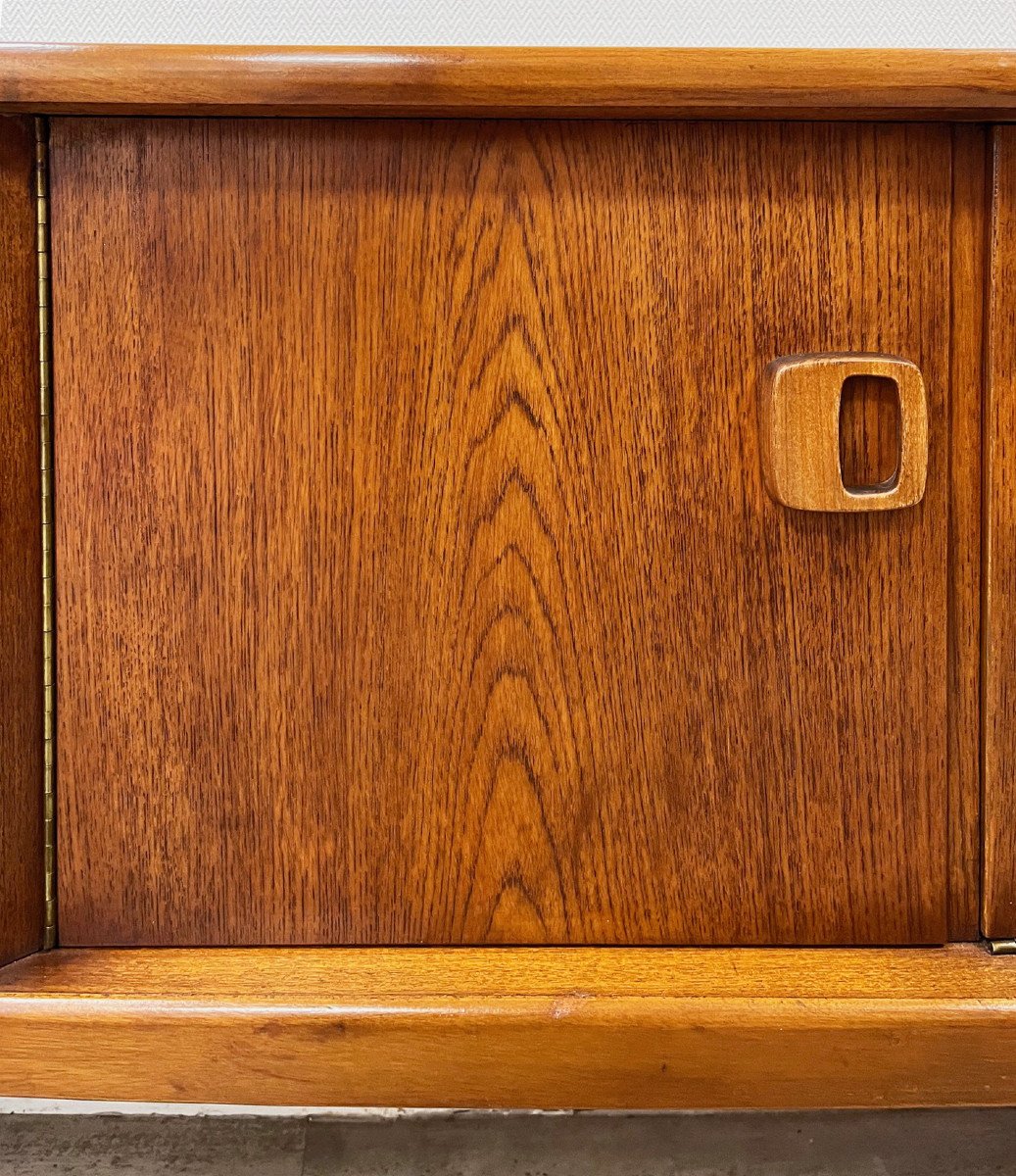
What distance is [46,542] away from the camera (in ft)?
1.31

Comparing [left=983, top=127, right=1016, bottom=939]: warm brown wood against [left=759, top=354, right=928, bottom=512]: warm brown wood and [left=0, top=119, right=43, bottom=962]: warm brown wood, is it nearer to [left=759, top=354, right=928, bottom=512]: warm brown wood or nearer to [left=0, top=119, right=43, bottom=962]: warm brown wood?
[left=759, top=354, right=928, bottom=512]: warm brown wood

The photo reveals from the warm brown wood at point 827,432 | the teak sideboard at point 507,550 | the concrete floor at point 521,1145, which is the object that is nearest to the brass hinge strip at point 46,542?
the teak sideboard at point 507,550

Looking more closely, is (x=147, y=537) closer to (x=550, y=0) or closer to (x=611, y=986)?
(x=611, y=986)

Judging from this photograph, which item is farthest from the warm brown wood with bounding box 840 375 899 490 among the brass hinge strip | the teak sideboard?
the brass hinge strip

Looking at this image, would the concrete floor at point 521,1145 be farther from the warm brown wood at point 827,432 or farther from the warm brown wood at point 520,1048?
the warm brown wood at point 827,432

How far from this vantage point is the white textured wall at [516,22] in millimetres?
577

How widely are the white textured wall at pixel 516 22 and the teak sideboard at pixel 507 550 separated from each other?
0.78ft

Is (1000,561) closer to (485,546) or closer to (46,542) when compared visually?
(485,546)

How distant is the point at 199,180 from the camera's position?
0.40 m

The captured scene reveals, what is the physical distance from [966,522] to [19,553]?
1.38 ft

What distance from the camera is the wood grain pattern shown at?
0.40 m

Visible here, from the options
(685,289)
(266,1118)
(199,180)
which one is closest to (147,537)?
(199,180)

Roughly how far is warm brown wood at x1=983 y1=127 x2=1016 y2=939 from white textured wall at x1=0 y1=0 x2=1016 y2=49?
0.26 meters

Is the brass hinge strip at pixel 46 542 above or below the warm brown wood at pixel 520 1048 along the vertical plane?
above
